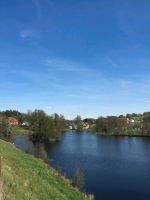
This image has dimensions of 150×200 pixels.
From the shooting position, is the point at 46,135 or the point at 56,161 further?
the point at 46,135

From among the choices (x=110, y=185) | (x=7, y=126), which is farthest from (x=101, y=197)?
(x=7, y=126)

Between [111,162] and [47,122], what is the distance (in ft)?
195

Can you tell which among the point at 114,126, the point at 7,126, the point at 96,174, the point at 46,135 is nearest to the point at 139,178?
the point at 96,174

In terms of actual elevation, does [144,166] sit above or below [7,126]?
below

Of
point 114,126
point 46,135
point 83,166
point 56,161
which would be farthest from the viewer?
point 114,126

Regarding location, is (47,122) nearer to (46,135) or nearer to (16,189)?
(46,135)

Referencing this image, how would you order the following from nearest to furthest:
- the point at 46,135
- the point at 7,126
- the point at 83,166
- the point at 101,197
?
the point at 101,197
the point at 83,166
the point at 7,126
the point at 46,135

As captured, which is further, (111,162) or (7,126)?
(7,126)

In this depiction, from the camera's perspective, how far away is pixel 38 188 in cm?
1546

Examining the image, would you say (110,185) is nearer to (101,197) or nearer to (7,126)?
(101,197)

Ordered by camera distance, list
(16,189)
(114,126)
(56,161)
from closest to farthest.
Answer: (16,189) → (56,161) → (114,126)

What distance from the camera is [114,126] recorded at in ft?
588

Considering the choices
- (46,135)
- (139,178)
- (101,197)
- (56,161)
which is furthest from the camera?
(46,135)

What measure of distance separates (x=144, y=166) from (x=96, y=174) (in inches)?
573
